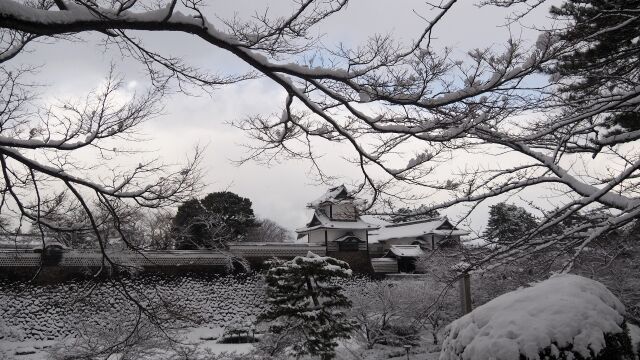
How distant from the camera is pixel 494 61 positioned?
4094 mm

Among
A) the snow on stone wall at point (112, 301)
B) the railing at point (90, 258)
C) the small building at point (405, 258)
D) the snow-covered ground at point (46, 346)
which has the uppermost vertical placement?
the railing at point (90, 258)

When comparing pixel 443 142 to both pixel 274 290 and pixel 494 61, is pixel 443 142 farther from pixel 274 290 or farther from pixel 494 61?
pixel 274 290

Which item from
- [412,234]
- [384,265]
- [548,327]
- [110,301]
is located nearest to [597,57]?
[548,327]

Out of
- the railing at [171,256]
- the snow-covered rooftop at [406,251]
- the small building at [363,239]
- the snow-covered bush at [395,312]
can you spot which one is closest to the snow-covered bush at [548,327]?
the railing at [171,256]

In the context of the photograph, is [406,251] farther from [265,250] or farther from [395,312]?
[265,250]

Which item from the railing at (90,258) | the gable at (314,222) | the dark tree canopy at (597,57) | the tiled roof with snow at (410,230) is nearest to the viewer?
the dark tree canopy at (597,57)

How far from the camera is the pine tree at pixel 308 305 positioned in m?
10.6

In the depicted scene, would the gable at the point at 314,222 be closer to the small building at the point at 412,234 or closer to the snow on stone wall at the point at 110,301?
the small building at the point at 412,234

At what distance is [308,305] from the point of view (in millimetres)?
10883

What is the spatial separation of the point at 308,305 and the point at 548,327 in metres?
8.01

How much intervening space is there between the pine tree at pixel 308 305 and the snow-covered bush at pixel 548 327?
7019 mm

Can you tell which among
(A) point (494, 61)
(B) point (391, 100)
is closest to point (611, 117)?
(A) point (494, 61)

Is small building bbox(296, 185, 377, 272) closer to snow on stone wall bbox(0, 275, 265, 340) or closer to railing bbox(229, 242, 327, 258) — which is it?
railing bbox(229, 242, 327, 258)

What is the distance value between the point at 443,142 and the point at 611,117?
486cm
